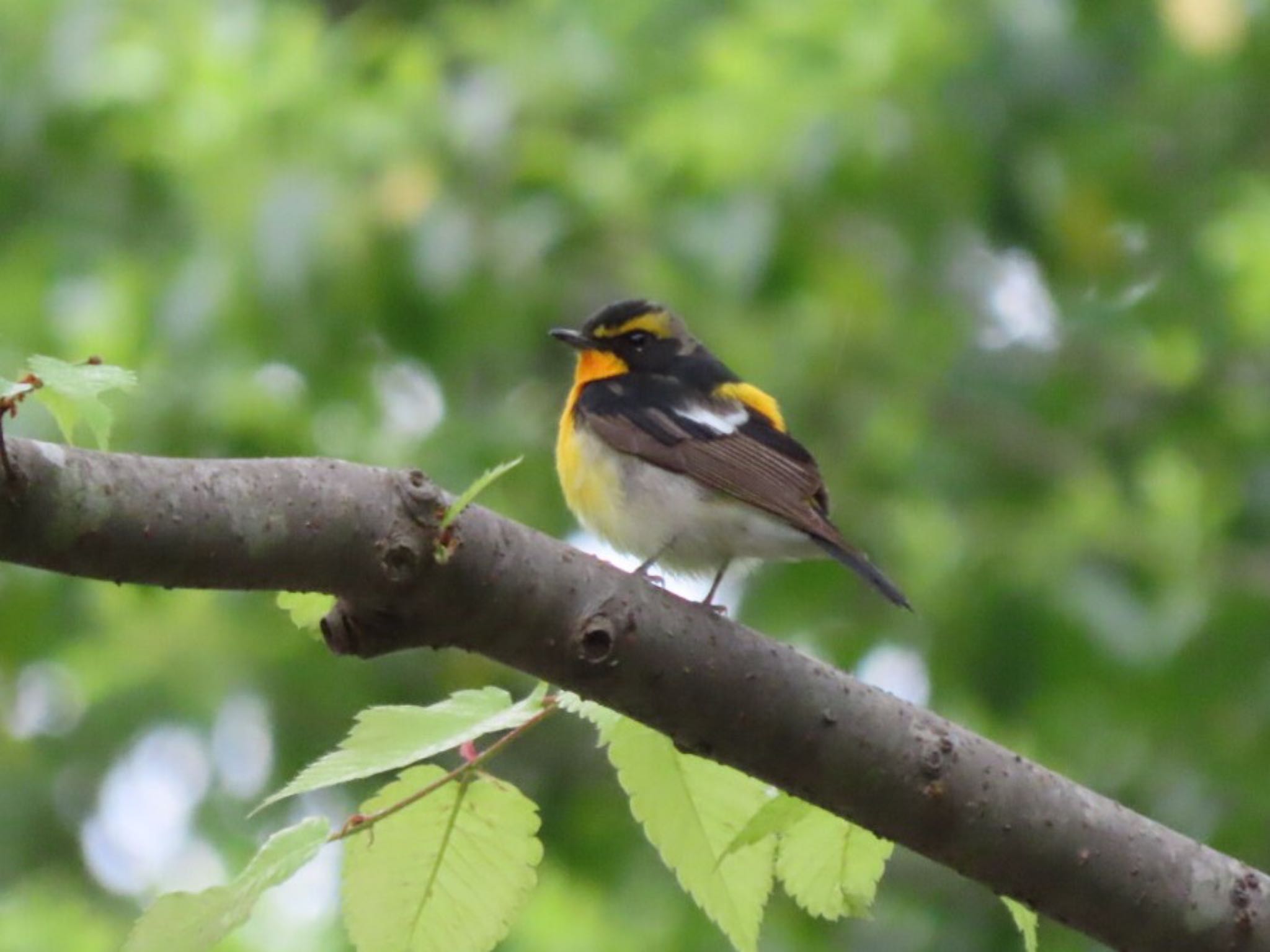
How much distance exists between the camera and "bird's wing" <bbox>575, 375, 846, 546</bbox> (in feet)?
13.0

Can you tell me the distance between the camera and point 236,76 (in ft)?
20.3

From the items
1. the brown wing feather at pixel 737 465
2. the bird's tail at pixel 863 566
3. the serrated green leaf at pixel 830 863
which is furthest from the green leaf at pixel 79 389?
the brown wing feather at pixel 737 465

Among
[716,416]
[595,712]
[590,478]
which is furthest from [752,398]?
[595,712]

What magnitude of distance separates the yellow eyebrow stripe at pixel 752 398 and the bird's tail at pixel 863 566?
2.30 ft

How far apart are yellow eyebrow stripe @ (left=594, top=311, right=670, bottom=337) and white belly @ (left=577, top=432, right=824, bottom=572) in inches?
34.0

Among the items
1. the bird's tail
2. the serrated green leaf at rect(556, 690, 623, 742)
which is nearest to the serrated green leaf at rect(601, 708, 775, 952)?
the serrated green leaf at rect(556, 690, 623, 742)

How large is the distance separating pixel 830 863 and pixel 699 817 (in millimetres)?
182

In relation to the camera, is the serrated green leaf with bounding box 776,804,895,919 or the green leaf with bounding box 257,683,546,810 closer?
the green leaf with bounding box 257,683,546,810

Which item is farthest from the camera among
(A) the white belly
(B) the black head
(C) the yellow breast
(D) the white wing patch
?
(B) the black head

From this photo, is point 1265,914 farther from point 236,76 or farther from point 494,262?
point 236,76

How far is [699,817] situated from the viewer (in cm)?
225

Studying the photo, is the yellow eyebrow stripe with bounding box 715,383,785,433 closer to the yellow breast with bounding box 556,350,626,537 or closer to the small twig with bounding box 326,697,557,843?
the yellow breast with bounding box 556,350,626,537

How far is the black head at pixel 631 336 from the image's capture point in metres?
4.95

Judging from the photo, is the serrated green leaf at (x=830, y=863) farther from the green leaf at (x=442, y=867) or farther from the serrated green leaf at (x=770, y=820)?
the green leaf at (x=442, y=867)
